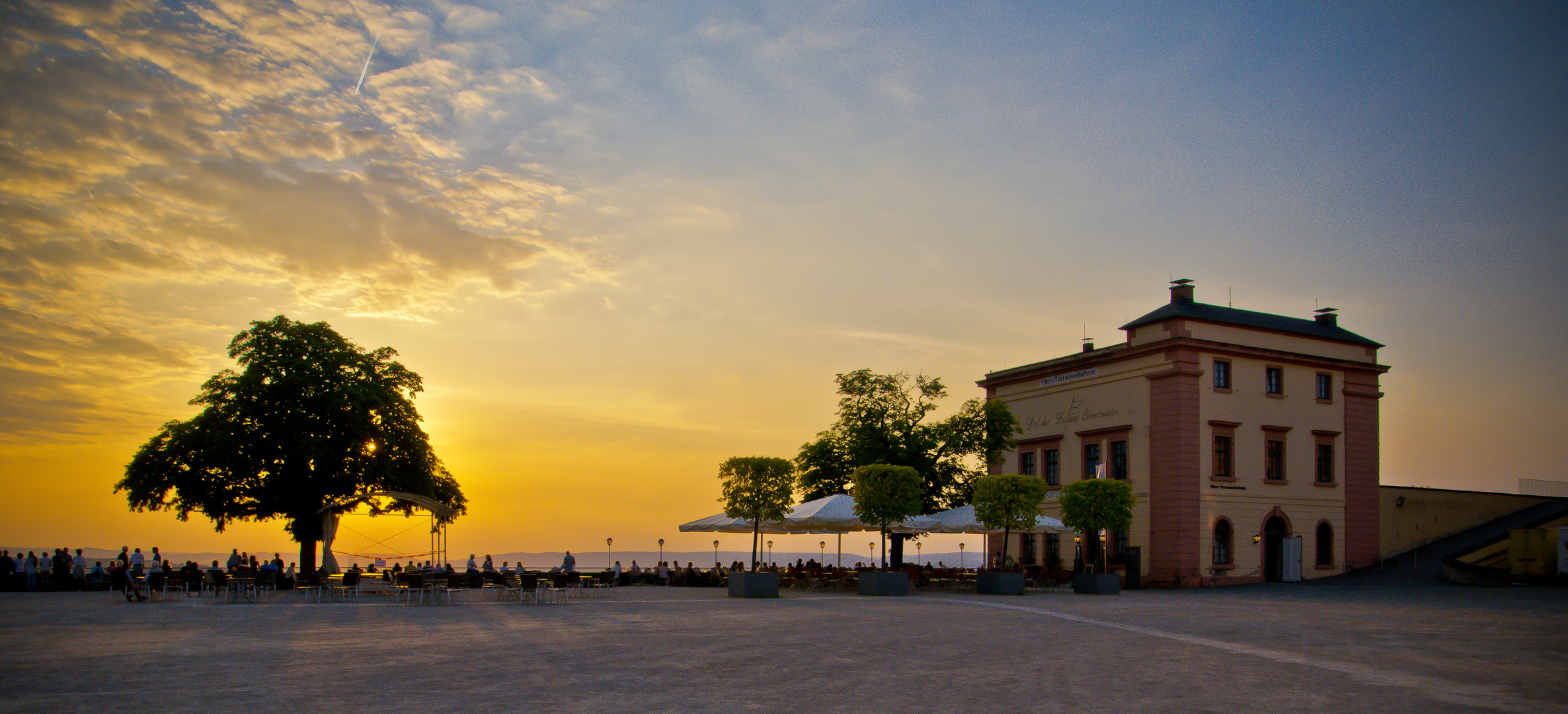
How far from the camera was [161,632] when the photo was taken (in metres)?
16.1

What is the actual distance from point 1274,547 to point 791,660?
32.1m

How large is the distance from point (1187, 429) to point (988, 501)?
10489 mm

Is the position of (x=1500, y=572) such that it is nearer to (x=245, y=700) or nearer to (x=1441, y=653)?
(x=1441, y=653)

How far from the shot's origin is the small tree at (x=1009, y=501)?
30.7 m

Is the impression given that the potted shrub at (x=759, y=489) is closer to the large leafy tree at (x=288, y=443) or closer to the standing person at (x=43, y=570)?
the large leafy tree at (x=288, y=443)

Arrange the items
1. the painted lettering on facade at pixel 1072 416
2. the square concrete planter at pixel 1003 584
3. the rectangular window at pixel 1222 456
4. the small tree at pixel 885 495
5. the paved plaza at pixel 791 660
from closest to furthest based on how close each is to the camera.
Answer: the paved plaza at pixel 791 660 → the square concrete planter at pixel 1003 584 → the small tree at pixel 885 495 → the rectangular window at pixel 1222 456 → the painted lettering on facade at pixel 1072 416

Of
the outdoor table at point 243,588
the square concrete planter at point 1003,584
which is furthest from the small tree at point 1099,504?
the outdoor table at point 243,588

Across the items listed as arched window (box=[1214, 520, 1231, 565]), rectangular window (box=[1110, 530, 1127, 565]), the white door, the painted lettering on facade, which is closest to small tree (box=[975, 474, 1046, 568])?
rectangular window (box=[1110, 530, 1127, 565])

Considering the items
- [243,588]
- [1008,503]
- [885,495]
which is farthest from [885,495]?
[243,588]

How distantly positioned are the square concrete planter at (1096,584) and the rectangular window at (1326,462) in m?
14.7

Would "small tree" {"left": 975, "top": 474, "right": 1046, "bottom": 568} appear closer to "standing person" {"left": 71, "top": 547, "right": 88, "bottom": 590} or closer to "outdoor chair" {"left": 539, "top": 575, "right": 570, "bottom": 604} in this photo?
"outdoor chair" {"left": 539, "top": 575, "right": 570, "bottom": 604}

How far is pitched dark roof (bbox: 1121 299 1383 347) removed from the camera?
129 feet

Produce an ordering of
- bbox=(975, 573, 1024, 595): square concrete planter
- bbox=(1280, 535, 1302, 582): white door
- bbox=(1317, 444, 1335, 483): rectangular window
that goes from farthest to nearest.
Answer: bbox=(1317, 444, 1335, 483): rectangular window → bbox=(1280, 535, 1302, 582): white door → bbox=(975, 573, 1024, 595): square concrete planter

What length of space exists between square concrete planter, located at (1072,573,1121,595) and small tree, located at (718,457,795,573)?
8.48m
